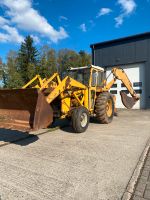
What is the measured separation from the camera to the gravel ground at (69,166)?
9.78 ft

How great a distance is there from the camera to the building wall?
1437cm

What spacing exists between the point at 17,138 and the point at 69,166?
259cm

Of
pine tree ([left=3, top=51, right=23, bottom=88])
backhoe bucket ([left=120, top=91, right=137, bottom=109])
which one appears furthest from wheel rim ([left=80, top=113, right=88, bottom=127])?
pine tree ([left=3, top=51, right=23, bottom=88])

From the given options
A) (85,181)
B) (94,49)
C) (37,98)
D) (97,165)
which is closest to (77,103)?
(37,98)

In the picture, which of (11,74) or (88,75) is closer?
(88,75)

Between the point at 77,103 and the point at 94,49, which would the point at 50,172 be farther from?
the point at 94,49

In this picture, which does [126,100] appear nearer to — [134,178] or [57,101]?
[57,101]

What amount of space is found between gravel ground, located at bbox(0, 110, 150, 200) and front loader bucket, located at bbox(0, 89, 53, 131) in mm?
570

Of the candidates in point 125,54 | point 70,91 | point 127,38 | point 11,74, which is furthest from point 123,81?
point 11,74

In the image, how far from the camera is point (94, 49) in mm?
16922

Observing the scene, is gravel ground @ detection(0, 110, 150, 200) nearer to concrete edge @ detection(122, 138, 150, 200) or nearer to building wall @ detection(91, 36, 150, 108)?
concrete edge @ detection(122, 138, 150, 200)

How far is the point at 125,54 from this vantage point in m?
15.3

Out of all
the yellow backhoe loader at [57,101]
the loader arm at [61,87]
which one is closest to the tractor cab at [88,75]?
the yellow backhoe loader at [57,101]

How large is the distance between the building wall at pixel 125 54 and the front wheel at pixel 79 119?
28.8ft
